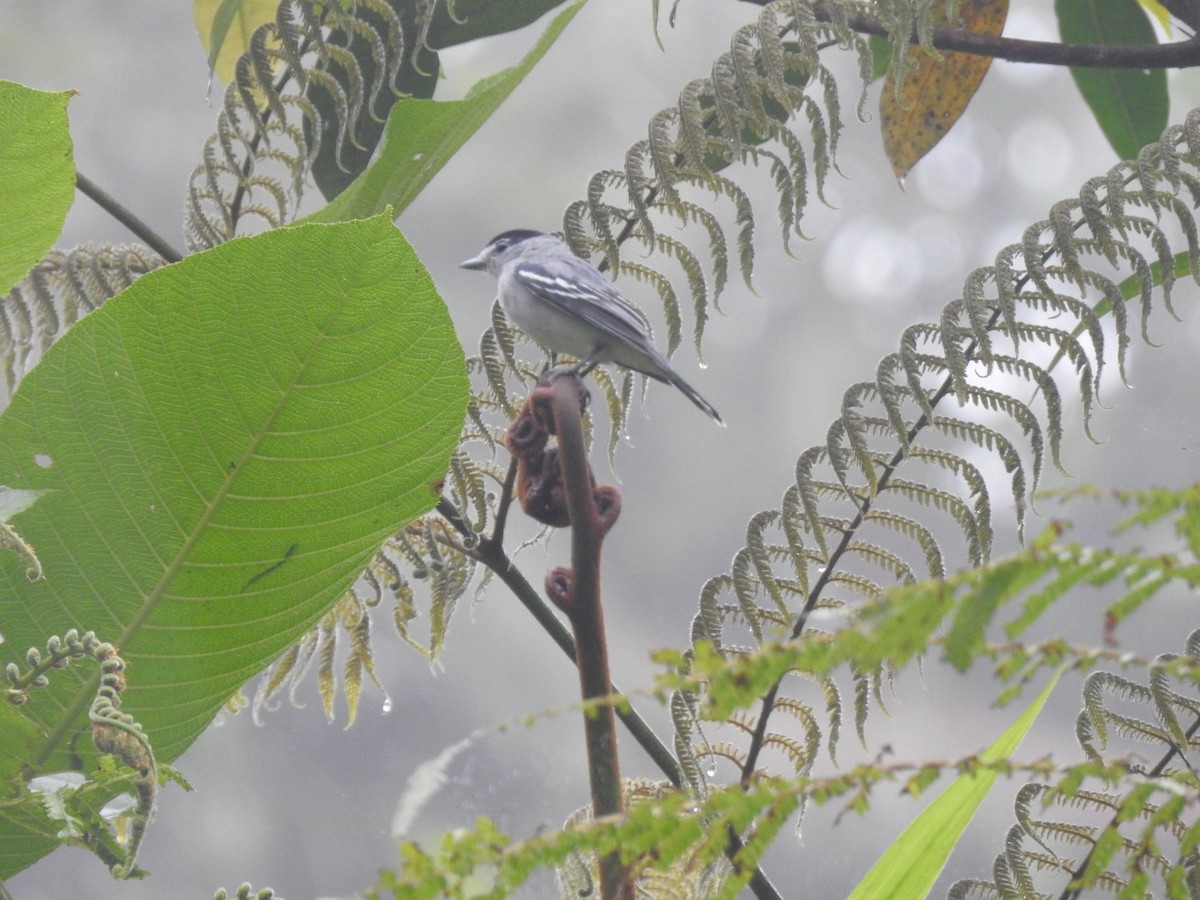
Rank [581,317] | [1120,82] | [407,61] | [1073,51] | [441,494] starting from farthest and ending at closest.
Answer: [581,317]
[1120,82]
[407,61]
[1073,51]
[441,494]

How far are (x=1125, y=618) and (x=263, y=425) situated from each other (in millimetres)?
397

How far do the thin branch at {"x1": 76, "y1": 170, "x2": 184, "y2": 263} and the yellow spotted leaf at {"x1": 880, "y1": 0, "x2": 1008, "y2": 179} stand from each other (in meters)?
0.71

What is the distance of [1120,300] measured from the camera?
95cm

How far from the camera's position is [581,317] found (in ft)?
4.94

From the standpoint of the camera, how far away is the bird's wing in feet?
4.89

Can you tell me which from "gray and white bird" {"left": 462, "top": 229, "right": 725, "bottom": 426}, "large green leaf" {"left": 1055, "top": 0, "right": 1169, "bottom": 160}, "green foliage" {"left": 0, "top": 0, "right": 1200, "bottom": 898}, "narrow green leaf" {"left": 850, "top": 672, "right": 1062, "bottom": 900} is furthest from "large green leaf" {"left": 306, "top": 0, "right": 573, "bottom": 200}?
"narrow green leaf" {"left": 850, "top": 672, "right": 1062, "bottom": 900}

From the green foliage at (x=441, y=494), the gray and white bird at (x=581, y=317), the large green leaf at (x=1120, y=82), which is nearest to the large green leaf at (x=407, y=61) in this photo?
the green foliage at (x=441, y=494)

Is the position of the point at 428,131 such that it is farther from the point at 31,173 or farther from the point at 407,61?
the point at 407,61

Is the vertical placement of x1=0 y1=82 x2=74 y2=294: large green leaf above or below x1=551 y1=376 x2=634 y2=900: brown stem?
above

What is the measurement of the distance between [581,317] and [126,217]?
0.74 metres

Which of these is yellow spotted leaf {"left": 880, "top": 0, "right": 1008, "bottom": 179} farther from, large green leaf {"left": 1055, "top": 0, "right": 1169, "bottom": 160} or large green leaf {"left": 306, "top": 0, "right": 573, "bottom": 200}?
large green leaf {"left": 306, "top": 0, "right": 573, "bottom": 200}

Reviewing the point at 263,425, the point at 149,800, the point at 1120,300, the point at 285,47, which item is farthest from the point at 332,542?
the point at 1120,300

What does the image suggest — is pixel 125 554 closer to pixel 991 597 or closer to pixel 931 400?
pixel 991 597

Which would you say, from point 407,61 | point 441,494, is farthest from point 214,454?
point 407,61
